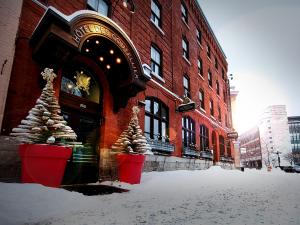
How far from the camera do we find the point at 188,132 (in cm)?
1485

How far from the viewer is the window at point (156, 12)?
1295cm

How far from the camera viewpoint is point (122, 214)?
342 cm

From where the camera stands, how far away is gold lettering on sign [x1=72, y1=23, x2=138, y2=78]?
19.3 ft

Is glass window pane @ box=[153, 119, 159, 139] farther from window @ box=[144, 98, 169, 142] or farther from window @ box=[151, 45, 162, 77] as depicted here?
window @ box=[151, 45, 162, 77]

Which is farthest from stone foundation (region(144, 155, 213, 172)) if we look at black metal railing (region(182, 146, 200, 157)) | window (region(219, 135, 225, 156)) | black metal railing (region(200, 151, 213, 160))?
window (region(219, 135, 225, 156))

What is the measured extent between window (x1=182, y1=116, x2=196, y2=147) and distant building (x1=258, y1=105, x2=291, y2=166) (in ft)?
295

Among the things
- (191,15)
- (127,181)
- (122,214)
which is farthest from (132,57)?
(191,15)

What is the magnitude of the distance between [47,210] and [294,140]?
108910mm

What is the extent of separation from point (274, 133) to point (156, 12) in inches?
4128

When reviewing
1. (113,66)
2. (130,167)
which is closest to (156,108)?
(113,66)

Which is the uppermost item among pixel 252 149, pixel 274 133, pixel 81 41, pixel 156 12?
pixel 274 133

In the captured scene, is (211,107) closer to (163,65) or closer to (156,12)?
(163,65)

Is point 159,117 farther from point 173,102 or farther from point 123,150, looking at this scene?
point 123,150

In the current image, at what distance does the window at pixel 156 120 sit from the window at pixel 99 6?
14.3 ft
